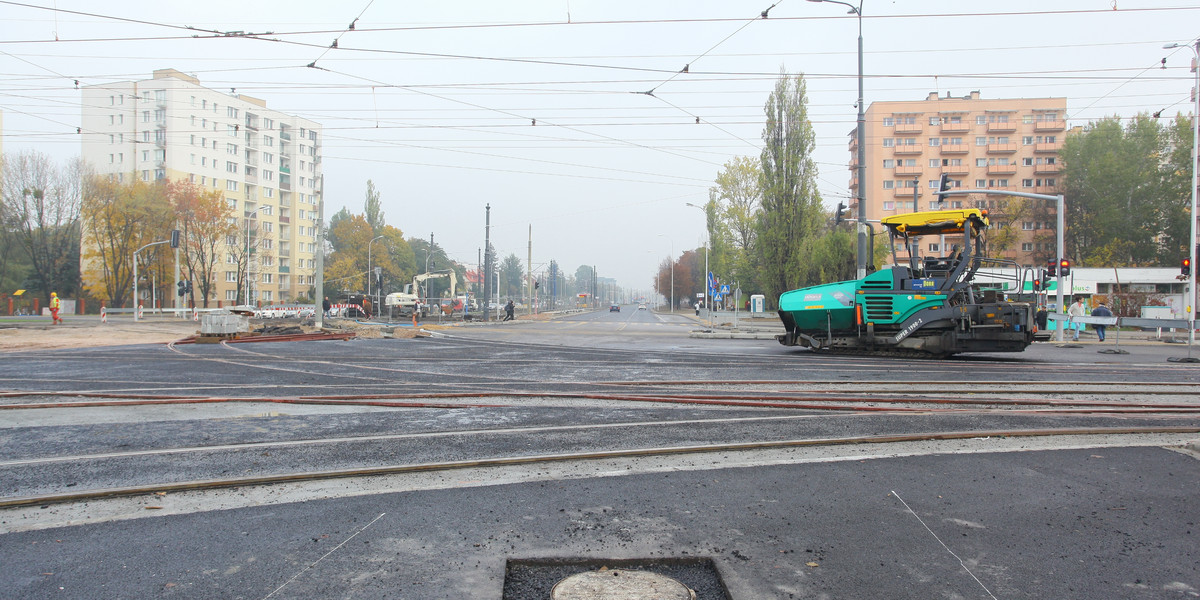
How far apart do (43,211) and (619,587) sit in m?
61.6

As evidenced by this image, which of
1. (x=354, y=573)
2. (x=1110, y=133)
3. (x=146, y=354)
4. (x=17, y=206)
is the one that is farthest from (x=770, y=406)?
(x=1110, y=133)

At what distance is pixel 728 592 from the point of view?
9.39 ft

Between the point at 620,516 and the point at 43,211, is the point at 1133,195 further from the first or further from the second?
the point at 43,211

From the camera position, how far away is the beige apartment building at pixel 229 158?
2391 inches

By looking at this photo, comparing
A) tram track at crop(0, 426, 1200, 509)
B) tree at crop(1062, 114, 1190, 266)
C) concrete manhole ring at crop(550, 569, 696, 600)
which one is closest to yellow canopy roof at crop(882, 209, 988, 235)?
tram track at crop(0, 426, 1200, 509)

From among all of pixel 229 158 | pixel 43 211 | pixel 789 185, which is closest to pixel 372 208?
pixel 229 158

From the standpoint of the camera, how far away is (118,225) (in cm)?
4791

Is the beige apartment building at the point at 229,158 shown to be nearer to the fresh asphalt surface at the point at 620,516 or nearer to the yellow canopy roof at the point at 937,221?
the yellow canopy roof at the point at 937,221

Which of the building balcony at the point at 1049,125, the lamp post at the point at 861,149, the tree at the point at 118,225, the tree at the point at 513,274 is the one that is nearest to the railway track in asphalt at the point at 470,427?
the lamp post at the point at 861,149

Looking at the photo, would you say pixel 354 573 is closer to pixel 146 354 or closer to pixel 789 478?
pixel 789 478

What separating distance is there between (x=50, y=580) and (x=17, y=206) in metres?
60.1

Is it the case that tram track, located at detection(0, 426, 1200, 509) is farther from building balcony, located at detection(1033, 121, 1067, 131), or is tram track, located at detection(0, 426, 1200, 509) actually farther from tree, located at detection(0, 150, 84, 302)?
building balcony, located at detection(1033, 121, 1067, 131)

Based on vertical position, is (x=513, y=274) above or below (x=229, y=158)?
below

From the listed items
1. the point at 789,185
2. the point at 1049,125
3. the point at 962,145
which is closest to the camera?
the point at 789,185
